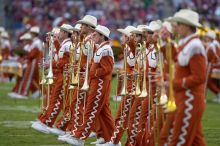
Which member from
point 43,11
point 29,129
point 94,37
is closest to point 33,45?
point 29,129

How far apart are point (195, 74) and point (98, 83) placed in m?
4.13

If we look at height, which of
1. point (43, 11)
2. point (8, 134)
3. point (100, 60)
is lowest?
point (8, 134)

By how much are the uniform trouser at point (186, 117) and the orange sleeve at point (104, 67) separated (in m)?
3.69

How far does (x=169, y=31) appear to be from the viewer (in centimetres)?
1138

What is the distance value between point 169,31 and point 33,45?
507 inches

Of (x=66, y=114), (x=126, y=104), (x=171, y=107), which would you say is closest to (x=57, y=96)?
(x=66, y=114)

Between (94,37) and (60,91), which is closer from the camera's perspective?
(94,37)

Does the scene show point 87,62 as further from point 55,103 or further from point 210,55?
point 210,55

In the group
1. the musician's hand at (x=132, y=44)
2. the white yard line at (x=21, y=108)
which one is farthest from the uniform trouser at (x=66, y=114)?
the white yard line at (x=21, y=108)

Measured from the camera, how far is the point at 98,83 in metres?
14.7

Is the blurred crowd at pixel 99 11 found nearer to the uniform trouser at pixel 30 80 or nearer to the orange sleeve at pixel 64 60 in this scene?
the uniform trouser at pixel 30 80

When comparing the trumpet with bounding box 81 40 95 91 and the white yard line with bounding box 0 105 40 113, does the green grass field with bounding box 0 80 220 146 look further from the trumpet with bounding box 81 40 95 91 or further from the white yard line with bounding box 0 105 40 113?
the trumpet with bounding box 81 40 95 91

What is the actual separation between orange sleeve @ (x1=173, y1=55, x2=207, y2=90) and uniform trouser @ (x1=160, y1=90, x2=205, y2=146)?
0.17 metres

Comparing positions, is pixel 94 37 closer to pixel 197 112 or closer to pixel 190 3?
pixel 197 112
